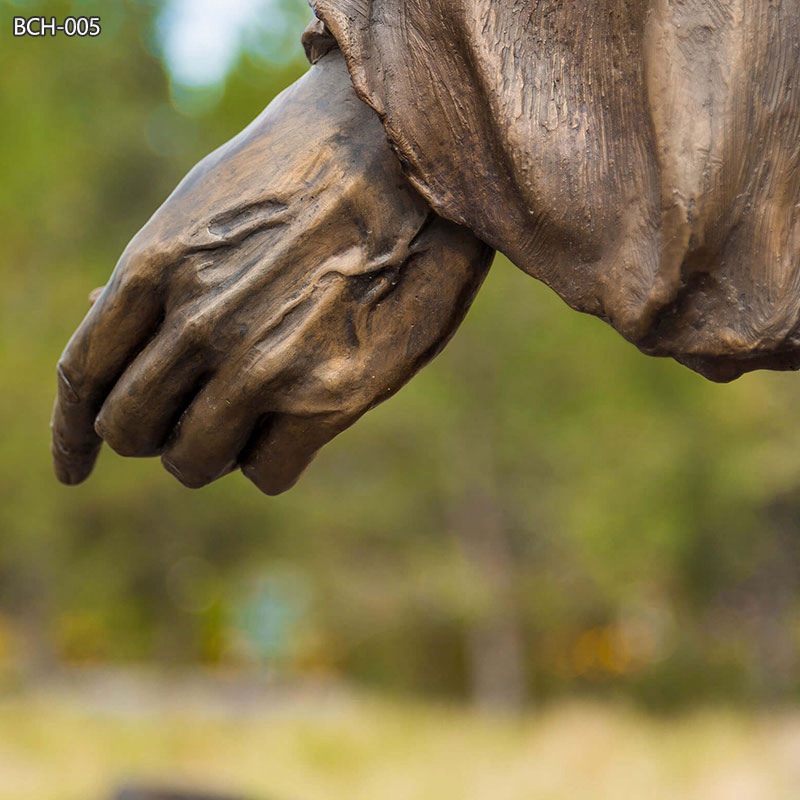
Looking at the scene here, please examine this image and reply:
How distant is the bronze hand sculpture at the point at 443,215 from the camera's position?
76cm

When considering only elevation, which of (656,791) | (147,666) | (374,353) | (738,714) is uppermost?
(374,353)

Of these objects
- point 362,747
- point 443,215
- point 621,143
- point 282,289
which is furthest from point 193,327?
point 362,747

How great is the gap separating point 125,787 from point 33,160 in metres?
4.96

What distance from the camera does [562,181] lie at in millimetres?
791

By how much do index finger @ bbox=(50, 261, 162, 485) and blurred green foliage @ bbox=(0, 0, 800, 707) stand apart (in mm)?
5155

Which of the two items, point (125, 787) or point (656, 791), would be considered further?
point (656, 791)

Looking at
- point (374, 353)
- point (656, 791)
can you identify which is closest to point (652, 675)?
point (656, 791)

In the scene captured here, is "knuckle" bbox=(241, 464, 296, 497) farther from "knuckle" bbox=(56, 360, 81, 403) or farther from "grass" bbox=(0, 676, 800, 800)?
"grass" bbox=(0, 676, 800, 800)

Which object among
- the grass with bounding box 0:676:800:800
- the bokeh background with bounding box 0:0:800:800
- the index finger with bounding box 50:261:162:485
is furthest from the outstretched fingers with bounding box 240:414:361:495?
the bokeh background with bounding box 0:0:800:800

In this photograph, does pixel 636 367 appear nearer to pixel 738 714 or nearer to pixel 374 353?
pixel 738 714

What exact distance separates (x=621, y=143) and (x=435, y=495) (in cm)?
671

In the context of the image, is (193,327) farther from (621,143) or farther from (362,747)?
(362,747)

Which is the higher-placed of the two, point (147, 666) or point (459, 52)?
point (459, 52)

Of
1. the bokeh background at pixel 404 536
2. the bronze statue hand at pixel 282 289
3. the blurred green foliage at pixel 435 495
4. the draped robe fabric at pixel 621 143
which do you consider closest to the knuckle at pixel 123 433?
the bronze statue hand at pixel 282 289
